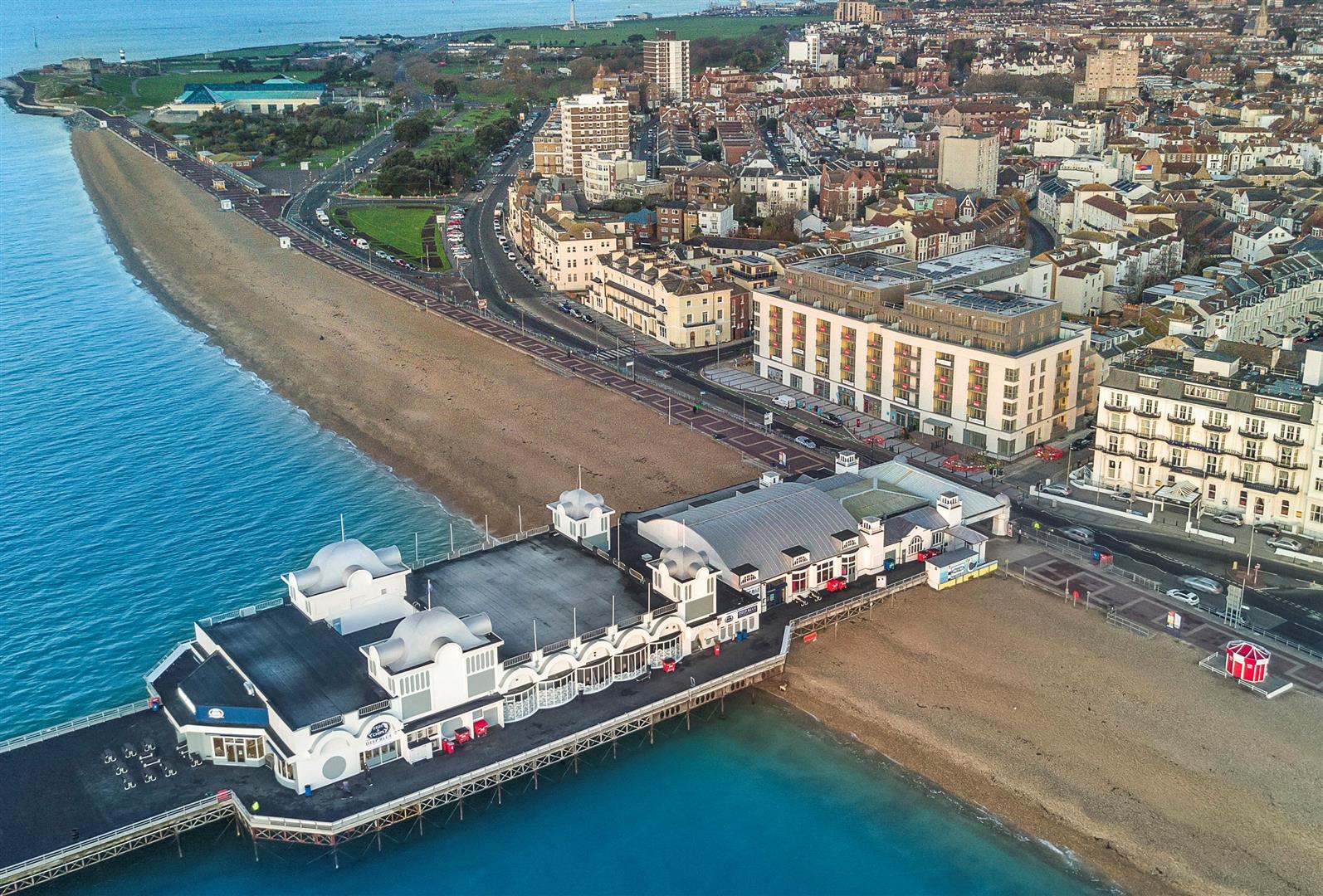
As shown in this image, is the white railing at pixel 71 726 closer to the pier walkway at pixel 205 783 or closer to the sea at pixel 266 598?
the pier walkway at pixel 205 783

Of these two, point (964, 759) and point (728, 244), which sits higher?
point (728, 244)

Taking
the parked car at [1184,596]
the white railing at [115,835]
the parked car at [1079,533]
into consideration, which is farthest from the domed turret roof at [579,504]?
the parked car at [1184,596]

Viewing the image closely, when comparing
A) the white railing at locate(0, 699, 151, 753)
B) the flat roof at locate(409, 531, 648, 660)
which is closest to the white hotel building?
the flat roof at locate(409, 531, 648, 660)

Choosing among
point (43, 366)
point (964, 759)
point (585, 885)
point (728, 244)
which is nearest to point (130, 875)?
point (585, 885)

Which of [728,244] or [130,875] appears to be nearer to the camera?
[130,875]

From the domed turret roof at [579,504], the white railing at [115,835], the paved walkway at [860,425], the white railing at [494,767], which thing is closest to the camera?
the white railing at [115,835]

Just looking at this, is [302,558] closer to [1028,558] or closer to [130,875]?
[130,875]

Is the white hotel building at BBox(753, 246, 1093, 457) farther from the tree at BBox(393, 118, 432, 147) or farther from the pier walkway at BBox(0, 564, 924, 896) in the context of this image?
the tree at BBox(393, 118, 432, 147)
